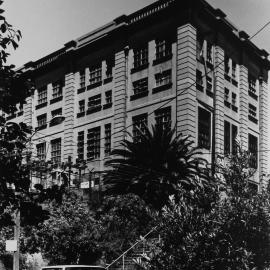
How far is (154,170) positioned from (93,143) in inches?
564

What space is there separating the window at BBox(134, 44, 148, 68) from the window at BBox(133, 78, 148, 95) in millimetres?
1300

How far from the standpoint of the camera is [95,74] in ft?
162

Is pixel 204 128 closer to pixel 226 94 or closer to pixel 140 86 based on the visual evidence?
pixel 226 94

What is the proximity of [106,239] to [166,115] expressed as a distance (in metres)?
14.5

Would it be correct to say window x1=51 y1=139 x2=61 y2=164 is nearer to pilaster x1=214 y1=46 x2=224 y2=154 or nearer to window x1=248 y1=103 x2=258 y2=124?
pilaster x1=214 y1=46 x2=224 y2=154

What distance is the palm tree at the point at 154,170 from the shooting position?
1324 inches

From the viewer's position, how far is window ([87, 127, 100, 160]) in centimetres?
4740

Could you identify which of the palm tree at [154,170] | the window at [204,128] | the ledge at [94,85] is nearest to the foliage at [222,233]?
the palm tree at [154,170]

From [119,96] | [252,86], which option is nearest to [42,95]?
[119,96]

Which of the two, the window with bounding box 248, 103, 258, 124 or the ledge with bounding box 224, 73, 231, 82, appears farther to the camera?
the window with bounding box 248, 103, 258, 124

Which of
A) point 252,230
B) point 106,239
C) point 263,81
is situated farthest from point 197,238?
point 263,81

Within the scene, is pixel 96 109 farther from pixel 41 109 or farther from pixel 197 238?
pixel 197 238

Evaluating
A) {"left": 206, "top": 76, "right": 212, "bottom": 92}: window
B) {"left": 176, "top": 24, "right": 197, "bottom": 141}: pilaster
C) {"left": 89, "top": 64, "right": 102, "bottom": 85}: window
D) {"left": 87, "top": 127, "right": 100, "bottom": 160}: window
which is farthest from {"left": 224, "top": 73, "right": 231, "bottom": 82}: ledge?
{"left": 87, "top": 127, "right": 100, "bottom": 160}: window

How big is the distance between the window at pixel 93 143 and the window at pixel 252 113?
13.5 meters
